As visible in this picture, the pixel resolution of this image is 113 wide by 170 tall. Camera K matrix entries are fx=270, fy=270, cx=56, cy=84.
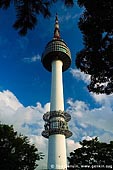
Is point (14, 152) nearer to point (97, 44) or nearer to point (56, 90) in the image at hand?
point (56, 90)

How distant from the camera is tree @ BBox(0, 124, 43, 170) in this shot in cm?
3825

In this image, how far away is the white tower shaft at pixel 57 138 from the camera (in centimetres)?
5259

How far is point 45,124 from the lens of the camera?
194 feet

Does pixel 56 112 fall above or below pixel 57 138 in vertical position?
above

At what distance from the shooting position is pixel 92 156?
51.8 meters

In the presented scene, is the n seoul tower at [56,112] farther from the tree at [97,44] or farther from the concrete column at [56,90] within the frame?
the tree at [97,44]

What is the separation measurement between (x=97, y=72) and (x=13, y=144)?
2632cm

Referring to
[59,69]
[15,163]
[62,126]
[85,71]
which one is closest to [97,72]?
[85,71]

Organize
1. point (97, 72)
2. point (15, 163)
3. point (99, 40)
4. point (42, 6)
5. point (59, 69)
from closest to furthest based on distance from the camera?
point (42, 6) < point (99, 40) < point (97, 72) < point (15, 163) < point (59, 69)

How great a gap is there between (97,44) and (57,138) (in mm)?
41677

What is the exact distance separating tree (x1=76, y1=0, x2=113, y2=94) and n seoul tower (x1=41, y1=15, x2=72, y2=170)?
1462 inches

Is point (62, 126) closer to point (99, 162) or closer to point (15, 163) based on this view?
point (99, 162)

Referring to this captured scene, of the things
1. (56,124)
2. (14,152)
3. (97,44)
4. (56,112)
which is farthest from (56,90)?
(97,44)

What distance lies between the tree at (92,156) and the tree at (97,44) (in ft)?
116
